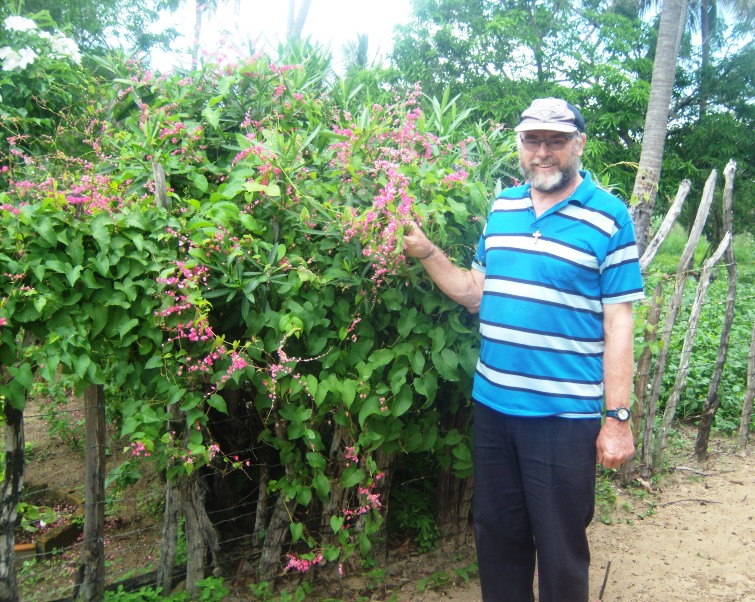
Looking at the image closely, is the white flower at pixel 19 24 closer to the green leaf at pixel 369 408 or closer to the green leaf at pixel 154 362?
the green leaf at pixel 154 362

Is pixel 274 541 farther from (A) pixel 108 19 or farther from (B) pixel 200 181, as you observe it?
(A) pixel 108 19

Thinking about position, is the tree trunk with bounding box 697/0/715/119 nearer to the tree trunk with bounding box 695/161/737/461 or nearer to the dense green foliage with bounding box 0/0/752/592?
the tree trunk with bounding box 695/161/737/461

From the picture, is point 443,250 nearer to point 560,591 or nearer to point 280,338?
point 280,338

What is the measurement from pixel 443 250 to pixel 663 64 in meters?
6.60

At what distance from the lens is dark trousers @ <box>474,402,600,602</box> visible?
2.28 meters

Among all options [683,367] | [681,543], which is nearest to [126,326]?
[681,543]

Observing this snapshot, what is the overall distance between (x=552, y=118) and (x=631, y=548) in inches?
104

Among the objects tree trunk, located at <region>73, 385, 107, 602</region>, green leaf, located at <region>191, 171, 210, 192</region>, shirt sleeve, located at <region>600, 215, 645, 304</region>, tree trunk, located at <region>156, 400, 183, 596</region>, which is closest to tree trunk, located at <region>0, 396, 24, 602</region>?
tree trunk, located at <region>73, 385, 107, 602</region>

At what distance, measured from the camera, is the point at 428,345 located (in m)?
2.66

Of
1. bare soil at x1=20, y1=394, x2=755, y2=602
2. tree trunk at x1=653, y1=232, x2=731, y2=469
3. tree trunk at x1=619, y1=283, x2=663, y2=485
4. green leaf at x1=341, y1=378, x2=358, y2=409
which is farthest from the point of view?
tree trunk at x1=653, y1=232, x2=731, y2=469

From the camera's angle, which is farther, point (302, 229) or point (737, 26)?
point (737, 26)

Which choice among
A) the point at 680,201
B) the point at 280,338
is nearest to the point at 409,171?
the point at 280,338

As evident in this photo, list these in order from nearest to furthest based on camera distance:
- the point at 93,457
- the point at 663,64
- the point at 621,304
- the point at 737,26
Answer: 1. the point at 621,304
2. the point at 93,457
3. the point at 663,64
4. the point at 737,26

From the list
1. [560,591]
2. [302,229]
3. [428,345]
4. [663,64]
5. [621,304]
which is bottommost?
[560,591]
